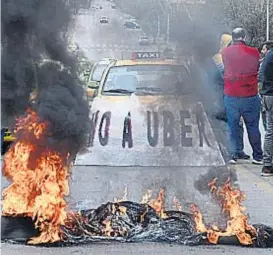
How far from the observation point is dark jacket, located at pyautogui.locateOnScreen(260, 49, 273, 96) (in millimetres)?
10443

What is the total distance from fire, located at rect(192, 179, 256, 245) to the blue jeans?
3671 mm

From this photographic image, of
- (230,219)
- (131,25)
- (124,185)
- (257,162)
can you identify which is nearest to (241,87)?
(257,162)

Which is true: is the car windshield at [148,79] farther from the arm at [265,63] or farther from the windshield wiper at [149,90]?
the arm at [265,63]

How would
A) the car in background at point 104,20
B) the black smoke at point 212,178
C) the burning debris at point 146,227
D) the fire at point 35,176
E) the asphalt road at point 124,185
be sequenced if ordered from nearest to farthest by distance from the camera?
1. the asphalt road at point 124,185
2. the burning debris at point 146,227
3. the fire at point 35,176
4. the black smoke at point 212,178
5. the car in background at point 104,20

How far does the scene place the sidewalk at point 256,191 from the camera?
797 centimetres

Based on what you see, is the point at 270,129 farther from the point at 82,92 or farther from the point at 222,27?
the point at 82,92

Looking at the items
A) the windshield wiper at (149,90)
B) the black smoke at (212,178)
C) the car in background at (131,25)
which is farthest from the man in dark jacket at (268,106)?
the car in background at (131,25)

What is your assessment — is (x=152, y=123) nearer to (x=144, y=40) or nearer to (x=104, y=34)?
(x=144, y=40)

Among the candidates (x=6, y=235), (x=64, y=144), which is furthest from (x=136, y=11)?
(x=6, y=235)

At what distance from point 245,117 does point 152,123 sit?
263 centimetres

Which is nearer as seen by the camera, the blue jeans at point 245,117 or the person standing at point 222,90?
the person standing at point 222,90

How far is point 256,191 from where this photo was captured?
31.1 ft

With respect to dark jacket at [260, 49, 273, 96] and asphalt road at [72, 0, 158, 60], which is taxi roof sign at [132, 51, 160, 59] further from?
dark jacket at [260, 49, 273, 96]

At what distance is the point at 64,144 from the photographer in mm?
7105
